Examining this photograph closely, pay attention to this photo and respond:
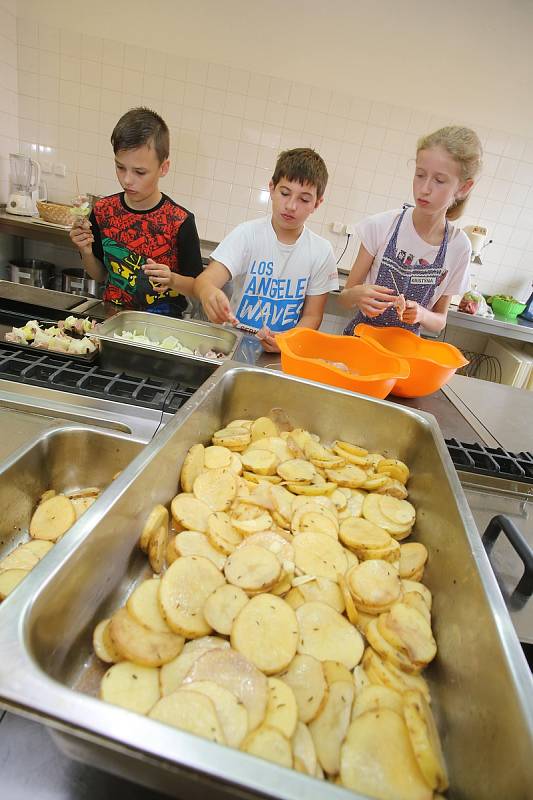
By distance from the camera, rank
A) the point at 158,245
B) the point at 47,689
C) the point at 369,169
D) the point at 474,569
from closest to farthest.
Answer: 1. the point at 47,689
2. the point at 474,569
3. the point at 158,245
4. the point at 369,169

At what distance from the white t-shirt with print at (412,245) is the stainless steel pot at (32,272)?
11.3 ft

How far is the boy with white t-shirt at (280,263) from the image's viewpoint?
2.04m

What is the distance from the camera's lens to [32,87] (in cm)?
407

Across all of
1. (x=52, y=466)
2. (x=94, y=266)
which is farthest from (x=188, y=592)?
(x=94, y=266)

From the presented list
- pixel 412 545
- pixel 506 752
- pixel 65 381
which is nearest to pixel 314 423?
pixel 412 545

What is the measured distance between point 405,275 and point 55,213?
322 centimetres

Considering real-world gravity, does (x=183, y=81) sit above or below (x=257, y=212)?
above

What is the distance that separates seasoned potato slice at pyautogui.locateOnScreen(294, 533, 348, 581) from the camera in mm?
842

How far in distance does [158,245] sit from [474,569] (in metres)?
2.19

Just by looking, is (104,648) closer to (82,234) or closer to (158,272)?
(158,272)

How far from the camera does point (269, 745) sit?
0.52 m

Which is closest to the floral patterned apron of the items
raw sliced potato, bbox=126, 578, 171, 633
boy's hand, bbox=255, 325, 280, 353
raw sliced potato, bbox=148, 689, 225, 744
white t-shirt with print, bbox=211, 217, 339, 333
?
white t-shirt with print, bbox=211, 217, 339, 333

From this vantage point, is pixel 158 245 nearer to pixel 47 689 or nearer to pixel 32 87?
pixel 47 689

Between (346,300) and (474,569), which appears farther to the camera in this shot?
(346,300)
